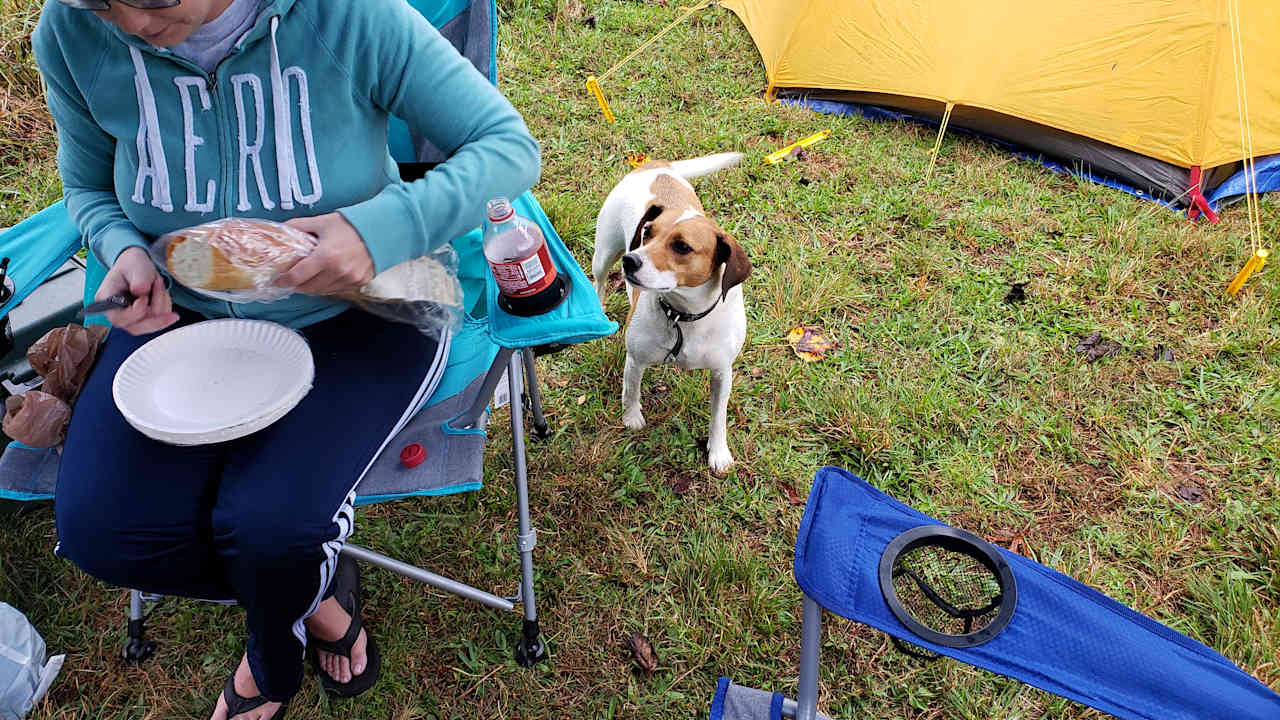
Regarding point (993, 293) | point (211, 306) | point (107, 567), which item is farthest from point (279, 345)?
point (993, 293)

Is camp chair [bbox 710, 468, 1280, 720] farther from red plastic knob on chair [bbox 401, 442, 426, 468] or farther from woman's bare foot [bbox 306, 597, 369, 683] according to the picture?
woman's bare foot [bbox 306, 597, 369, 683]

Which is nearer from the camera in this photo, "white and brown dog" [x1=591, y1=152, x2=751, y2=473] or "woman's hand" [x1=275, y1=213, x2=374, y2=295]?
"woman's hand" [x1=275, y1=213, x2=374, y2=295]

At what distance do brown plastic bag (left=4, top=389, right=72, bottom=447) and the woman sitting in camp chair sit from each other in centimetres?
9

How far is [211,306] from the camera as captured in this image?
1669 millimetres

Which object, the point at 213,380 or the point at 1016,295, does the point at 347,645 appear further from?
the point at 1016,295

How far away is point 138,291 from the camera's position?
1.49 metres

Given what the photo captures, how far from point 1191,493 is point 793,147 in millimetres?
2370

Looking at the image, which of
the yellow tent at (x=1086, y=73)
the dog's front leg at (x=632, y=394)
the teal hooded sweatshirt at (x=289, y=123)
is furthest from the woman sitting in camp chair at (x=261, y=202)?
the yellow tent at (x=1086, y=73)

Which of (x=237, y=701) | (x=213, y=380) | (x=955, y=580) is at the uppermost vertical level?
(x=213, y=380)

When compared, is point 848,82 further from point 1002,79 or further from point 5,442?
point 5,442

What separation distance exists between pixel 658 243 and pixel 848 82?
2.51m

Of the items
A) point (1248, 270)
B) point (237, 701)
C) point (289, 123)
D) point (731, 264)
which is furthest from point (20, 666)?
point (1248, 270)

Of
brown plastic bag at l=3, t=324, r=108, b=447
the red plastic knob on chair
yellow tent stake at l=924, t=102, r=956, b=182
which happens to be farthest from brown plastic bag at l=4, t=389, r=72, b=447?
yellow tent stake at l=924, t=102, r=956, b=182

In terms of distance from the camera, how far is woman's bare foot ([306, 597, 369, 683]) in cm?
184
